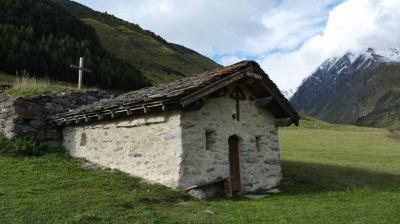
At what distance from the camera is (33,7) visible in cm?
6556

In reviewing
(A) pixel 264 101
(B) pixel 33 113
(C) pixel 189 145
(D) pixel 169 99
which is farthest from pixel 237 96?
(B) pixel 33 113

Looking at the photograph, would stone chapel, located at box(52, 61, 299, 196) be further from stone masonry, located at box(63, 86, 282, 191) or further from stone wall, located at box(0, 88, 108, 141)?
stone wall, located at box(0, 88, 108, 141)

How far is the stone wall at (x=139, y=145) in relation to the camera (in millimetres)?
14445

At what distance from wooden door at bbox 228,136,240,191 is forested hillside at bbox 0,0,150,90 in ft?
97.3

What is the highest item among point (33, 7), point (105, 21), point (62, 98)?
point (105, 21)

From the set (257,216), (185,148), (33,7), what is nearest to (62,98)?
(185,148)

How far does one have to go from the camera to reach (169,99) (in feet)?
46.3

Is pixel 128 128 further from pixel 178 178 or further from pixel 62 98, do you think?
pixel 62 98

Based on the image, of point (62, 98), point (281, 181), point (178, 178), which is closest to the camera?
point (178, 178)

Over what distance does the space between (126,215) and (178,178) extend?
3479mm

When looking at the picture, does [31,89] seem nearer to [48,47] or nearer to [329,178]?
[329,178]

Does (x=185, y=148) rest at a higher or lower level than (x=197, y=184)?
higher

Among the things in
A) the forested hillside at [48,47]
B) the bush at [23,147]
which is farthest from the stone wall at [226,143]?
the forested hillside at [48,47]

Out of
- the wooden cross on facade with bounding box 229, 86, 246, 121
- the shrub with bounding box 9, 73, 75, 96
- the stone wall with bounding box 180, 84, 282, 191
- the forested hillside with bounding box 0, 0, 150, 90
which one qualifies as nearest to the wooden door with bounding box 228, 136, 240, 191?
the stone wall with bounding box 180, 84, 282, 191
